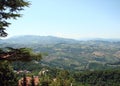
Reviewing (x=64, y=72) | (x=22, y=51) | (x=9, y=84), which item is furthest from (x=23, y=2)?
(x=64, y=72)

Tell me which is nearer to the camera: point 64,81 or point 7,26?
point 7,26

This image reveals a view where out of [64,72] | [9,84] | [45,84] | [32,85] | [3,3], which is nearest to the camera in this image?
[3,3]

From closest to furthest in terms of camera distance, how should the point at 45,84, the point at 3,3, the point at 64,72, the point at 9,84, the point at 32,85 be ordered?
the point at 3,3 → the point at 9,84 → the point at 64,72 → the point at 32,85 → the point at 45,84

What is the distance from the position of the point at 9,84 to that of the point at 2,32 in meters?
28.9

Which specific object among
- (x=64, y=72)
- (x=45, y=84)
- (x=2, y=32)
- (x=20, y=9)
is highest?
(x=20, y=9)

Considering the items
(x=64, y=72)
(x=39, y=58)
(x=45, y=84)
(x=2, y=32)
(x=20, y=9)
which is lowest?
(x=45, y=84)

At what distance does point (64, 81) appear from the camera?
77688 mm

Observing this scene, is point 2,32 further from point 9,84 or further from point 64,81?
point 64,81

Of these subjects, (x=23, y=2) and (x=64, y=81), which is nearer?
(x=23, y=2)

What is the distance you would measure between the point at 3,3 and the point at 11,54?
4.36m

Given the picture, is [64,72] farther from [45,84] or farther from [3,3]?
[3,3]

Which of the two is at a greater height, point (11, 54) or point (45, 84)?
point (11, 54)

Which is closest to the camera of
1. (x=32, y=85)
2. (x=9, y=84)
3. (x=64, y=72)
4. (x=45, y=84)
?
(x=9, y=84)

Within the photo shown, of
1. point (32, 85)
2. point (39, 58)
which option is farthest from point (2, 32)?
point (32, 85)
